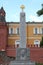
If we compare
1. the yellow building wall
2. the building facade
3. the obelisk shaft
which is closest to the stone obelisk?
the obelisk shaft

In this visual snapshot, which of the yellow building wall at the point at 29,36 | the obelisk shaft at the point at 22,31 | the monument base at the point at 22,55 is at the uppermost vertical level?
the obelisk shaft at the point at 22,31

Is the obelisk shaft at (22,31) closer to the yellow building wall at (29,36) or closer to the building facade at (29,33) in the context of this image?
the building facade at (29,33)

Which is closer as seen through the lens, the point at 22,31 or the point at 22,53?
the point at 22,53

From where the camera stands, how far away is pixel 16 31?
7344cm

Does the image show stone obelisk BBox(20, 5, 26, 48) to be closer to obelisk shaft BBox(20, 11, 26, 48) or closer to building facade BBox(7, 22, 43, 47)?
obelisk shaft BBox(20, 11, 26, 48)

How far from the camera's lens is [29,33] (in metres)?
72.6

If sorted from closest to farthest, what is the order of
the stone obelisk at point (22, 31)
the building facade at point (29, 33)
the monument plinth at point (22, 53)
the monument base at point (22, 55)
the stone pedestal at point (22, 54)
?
the monument plinth at point (22, 53) < the monument base at point (22, 55) < the stone pedestal at point (22, 54) < the stone obelisk at point (22, 31) < the building facade at point (29, 33)

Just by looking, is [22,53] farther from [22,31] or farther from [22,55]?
[22,31]

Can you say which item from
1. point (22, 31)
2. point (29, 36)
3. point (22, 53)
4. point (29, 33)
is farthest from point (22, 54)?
point (29, 33)

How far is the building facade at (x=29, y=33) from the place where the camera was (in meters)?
71.9

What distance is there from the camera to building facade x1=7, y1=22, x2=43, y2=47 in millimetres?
71875

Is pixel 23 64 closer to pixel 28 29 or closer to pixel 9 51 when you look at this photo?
pixel 9 51

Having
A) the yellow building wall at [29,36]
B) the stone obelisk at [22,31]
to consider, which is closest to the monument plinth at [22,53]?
the stone obelisk at [22,31]

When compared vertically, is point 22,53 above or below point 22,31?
below
